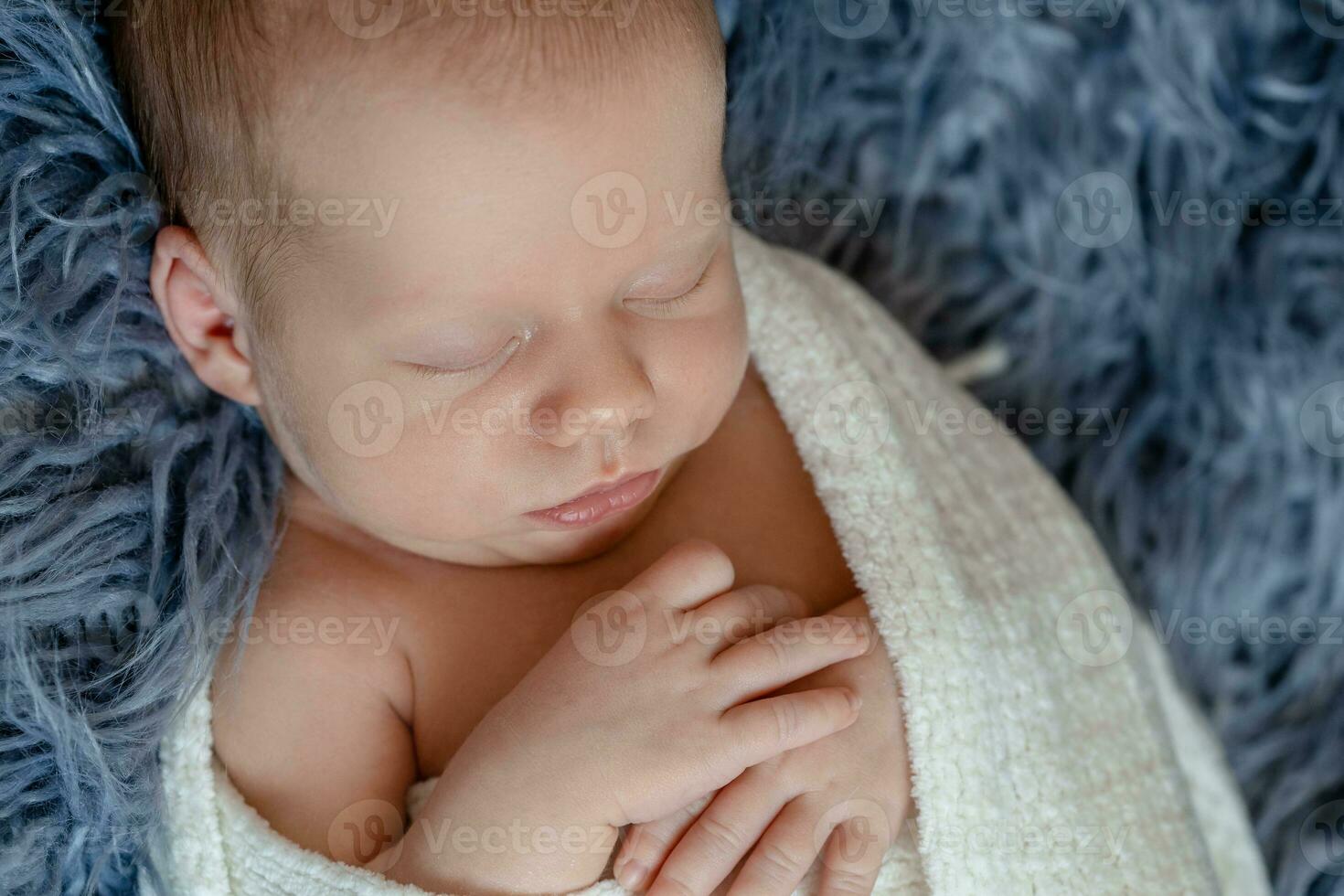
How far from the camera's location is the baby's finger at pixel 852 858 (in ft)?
3.81

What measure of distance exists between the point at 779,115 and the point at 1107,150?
0.45 m

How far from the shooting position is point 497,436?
1123 millimetres

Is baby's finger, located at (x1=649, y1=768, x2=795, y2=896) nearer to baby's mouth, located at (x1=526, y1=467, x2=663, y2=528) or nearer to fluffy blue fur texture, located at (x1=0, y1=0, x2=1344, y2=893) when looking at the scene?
baby's mouth, located at (x1=526, y1=467, x2=663, y2=528)

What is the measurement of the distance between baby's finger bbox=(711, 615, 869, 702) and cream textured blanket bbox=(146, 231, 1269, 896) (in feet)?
0.27

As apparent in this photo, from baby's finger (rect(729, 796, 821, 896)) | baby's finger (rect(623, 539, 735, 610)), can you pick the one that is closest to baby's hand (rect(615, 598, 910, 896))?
baby's finger (rect(729, 796, 821, 896))

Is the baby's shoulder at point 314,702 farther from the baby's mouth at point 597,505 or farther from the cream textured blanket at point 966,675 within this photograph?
the baby's mouth at point 597,505

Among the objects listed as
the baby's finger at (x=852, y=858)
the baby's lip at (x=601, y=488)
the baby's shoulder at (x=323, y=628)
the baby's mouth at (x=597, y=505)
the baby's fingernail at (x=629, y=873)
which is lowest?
the baby's fingernail at (x=629, y=873)

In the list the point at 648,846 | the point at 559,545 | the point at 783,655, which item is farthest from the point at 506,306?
the point at 648,846

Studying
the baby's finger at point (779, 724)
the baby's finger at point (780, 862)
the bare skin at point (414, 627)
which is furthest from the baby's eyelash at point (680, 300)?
the baby's finger at point (780, 862)

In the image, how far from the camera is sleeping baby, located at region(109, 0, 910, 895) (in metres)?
1.05

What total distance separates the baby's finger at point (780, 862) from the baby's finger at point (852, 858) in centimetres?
2

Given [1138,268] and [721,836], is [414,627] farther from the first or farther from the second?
[1138,268]

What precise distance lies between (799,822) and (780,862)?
0.04 meters

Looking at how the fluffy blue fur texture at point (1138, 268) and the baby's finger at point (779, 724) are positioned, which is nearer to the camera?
the baby's finger at point (779, 724)
